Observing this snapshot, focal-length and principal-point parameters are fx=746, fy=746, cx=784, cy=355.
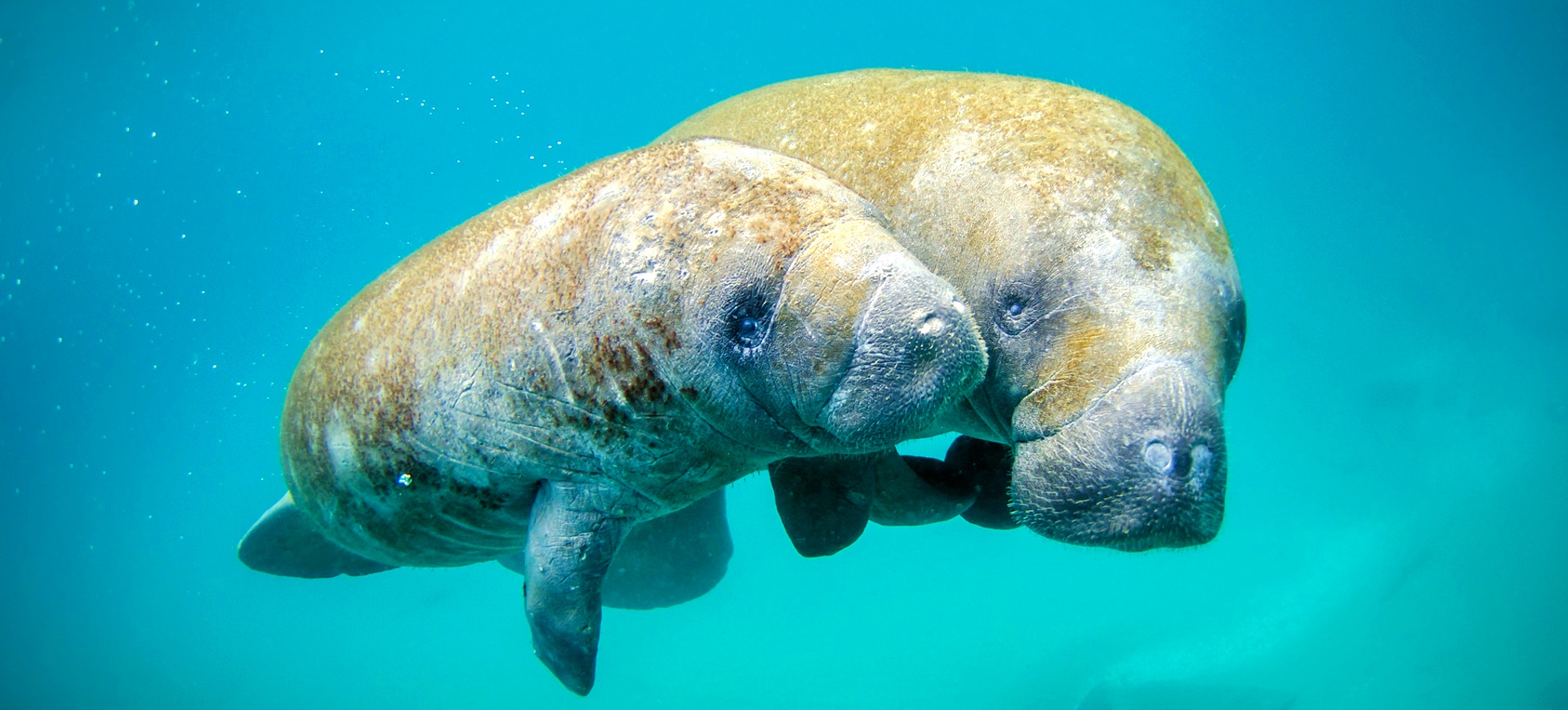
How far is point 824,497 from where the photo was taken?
2900mm

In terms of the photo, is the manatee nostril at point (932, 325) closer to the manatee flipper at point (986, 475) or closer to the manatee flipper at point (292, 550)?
the manatee flipper at point (986, 475)

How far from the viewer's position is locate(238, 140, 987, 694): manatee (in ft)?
6.14

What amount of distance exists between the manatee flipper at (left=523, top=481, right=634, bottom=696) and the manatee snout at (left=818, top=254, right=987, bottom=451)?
1059 millimetres

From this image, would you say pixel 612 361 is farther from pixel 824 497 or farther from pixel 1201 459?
pixel 1201 459

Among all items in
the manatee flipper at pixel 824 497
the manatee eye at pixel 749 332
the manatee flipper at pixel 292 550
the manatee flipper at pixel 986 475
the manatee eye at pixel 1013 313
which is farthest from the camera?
the manatee flipper at pixel 292 550

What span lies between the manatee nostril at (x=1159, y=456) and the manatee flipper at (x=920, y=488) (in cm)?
132

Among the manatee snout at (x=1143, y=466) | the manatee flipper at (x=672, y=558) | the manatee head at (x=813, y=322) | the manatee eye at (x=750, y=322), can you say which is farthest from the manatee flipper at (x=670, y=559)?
the manatee snout at (x=1143, y=466)

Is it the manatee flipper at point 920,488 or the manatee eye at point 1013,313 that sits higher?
the manatee eye at point 1013,313

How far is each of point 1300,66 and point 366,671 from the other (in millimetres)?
53023

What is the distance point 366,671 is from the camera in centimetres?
3428

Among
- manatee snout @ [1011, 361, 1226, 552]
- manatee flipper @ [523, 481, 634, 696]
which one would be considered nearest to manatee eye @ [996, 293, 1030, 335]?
manatee snout @ [1011, 361, 1226, 552]

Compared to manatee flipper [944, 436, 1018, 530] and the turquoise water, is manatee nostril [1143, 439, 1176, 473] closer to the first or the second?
manatee flipper [944, 436, 1018, 530]

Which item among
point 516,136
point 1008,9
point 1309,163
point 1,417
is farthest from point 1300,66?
point 1,417

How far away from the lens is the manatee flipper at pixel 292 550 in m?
4.11
